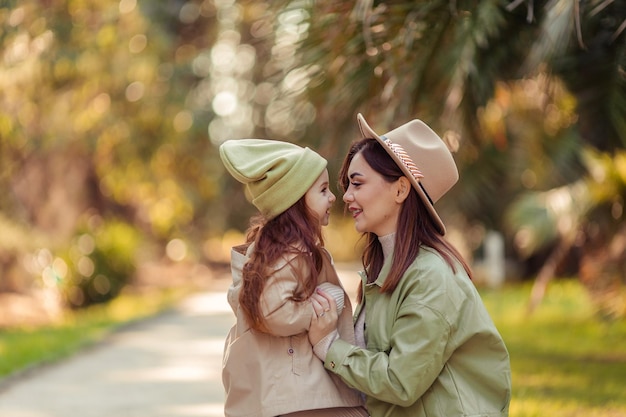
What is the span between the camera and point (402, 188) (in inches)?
120

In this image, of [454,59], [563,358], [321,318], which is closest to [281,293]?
[321,318]

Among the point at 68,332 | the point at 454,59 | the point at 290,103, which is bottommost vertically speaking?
the point at 68,332

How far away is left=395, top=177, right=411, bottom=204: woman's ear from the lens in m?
3.04

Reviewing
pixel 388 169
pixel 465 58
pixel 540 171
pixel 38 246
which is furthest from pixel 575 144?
pixel 38 246

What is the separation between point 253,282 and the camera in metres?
2.94

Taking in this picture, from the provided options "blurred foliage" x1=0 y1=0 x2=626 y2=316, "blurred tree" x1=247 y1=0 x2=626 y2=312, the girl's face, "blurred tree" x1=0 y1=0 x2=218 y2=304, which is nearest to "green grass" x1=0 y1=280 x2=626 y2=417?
"blurred foliage" x1=0 y1=0 x2=626 y2=316

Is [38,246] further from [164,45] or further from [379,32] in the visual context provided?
[379,32]

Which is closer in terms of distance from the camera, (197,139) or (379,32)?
(379,32)

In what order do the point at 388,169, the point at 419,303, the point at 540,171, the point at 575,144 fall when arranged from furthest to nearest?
the point at 540,171, the point at 575,144, the point at 388,169, the point at 419,303

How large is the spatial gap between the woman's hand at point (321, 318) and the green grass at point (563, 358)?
12.5 feet

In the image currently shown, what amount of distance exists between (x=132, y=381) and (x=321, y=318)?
5858 millimetres

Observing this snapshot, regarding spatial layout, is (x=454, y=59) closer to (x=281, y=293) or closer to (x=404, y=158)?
(x=404, y=158)

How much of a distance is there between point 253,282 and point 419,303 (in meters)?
0.50

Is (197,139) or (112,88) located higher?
(112,88)
